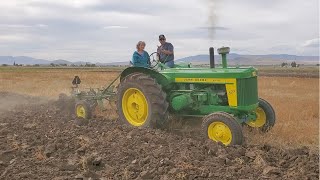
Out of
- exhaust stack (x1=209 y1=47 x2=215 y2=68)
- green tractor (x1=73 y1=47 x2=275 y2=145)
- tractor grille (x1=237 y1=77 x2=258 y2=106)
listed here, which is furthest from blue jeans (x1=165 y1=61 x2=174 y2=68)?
tractor grille (x1=237 y1=77 x2=258 y2=106)

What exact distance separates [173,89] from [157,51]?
1242 millimetres

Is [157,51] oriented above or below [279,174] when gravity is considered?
above

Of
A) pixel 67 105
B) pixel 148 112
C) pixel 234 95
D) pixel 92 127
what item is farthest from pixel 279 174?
pixel 67 105

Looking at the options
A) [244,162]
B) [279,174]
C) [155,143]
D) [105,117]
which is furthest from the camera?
[105,117]

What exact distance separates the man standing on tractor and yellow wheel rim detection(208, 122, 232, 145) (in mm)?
2641

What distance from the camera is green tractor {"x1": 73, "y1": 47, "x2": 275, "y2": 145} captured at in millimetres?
8055

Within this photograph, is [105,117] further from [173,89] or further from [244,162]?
[244,162]

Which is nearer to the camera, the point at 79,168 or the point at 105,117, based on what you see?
the point at 79,168

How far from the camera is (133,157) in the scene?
6406 millimetres

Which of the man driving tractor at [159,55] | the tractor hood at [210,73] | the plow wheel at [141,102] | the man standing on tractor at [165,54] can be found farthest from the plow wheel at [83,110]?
the tractor hood at [210,73]

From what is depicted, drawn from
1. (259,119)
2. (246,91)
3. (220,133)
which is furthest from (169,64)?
(220,133)

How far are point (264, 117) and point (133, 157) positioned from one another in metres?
3.98

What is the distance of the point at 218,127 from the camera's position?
7.55 m

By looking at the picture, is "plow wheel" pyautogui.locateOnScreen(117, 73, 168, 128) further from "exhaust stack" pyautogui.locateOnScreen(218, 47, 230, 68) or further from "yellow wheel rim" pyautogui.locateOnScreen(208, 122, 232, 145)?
"exhaust stack" pyautogui.locateOnScreen(218, 47, 230, 68)
